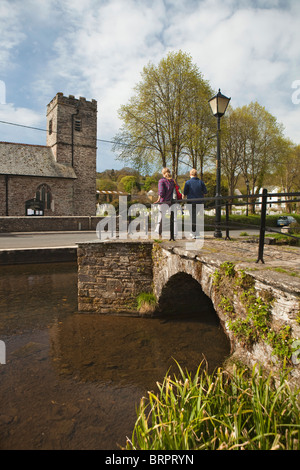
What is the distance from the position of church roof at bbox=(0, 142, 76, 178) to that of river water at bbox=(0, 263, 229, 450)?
2006 centimetres

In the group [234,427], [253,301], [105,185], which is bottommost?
[234,427]

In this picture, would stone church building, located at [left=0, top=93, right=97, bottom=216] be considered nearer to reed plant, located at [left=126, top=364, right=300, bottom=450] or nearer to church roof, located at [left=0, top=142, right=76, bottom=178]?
church roof, located at [left=0, top=142, right=76, bottom=178]

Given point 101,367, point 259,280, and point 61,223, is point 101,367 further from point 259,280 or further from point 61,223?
point 61,223

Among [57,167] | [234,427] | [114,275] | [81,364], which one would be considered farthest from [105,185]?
[234,427]

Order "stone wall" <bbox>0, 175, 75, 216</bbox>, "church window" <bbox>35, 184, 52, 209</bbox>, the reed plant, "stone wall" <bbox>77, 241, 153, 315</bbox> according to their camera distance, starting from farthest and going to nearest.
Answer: "church window" <bbox>35, 184, 52, 209</bbox>
"stone wall" <bbox>0, 175, 75, 216</bbox>
"stone wall" <bbox>77, 241, 153, 315</bbox>
the reed plant

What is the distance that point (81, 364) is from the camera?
5043mm

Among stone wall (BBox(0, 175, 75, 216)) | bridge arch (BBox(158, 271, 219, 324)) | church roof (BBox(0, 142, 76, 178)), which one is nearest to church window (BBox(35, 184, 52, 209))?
stone wall (BBox(0, 175, 75, 216))

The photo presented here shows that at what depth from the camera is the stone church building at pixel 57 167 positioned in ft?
84.2

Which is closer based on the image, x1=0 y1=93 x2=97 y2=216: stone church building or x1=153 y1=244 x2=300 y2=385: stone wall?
x1=153 y1=244 x2=300 y2=385: stone wall

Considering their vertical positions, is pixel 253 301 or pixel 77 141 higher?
pixel 77 141

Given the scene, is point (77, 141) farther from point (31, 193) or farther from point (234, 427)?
point (234, 427)

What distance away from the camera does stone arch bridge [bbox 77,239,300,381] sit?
326 centimetres

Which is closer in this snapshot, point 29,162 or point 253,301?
point 253,301

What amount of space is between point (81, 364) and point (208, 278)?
8.55 feet
